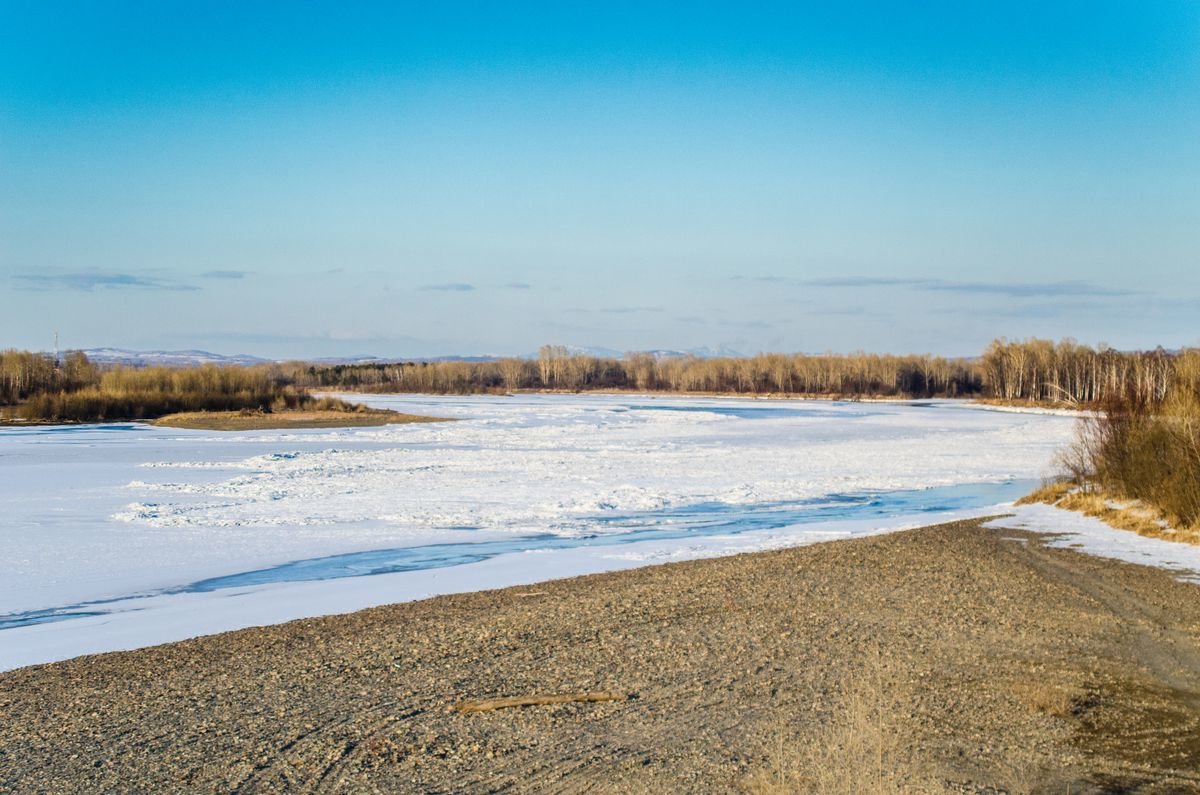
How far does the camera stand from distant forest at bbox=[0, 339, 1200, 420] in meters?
47.2

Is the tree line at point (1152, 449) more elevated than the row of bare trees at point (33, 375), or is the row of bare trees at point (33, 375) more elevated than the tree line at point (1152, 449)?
the row of bare trees at point (33, 375)

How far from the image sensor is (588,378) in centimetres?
11650

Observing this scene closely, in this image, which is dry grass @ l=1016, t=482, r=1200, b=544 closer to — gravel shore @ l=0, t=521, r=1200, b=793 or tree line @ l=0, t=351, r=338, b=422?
gravel shore @ l=0, t=521, r=1200, b=793


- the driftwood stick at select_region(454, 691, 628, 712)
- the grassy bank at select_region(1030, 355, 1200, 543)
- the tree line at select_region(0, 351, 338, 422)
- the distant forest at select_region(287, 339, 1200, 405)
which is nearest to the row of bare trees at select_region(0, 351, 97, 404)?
the tree line at select_region(0, 351, 338, 422)

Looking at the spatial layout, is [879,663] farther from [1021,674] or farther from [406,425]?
[406,425]

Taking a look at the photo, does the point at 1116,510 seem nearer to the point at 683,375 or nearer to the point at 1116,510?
the point at 1116,510

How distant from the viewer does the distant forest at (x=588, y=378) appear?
47.2 m

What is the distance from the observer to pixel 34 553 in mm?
11867

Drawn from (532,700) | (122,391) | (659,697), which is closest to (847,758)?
(659,697)

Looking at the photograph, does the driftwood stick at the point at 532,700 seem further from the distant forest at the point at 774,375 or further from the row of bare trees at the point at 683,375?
the row of bare trees at the point at 683,375

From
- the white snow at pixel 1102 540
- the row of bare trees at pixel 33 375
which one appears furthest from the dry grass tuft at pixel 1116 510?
the row of bare trees at pixel 33 375

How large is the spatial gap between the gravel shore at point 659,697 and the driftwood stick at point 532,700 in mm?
60

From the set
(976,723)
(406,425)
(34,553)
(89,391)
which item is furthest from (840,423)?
(976,723)

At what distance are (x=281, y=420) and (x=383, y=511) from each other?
101 feet
